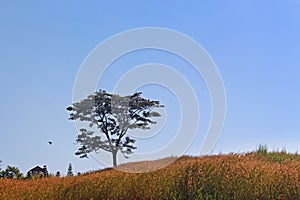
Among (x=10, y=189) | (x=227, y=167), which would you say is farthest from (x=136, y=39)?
(x=10, y=189)

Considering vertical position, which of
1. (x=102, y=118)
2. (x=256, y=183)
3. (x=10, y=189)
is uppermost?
(x=102, y=118)

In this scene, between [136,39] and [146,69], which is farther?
[146,69]

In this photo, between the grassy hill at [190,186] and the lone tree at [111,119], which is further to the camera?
the lone tree at [111,119]

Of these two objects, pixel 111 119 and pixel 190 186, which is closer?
pixel 190 186

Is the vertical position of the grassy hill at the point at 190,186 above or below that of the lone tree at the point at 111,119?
below

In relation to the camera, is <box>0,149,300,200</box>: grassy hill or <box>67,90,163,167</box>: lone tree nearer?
<box>0,149,300,200</box>: grassy hill

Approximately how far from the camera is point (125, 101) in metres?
18.6

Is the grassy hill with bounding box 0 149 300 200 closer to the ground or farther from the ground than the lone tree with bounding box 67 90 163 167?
closer to the ground

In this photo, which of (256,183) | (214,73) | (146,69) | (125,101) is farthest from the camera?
(125,101)

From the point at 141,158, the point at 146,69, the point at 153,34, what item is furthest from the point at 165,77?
the point at 141,158

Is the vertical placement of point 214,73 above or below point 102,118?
below

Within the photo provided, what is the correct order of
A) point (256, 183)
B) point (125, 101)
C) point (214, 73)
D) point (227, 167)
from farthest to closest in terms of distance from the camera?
point (125, 101), point (214, 73), point (227, 167), point (256, 183)

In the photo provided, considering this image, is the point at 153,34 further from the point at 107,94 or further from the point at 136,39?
the point at 107,94

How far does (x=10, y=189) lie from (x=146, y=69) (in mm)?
3328
